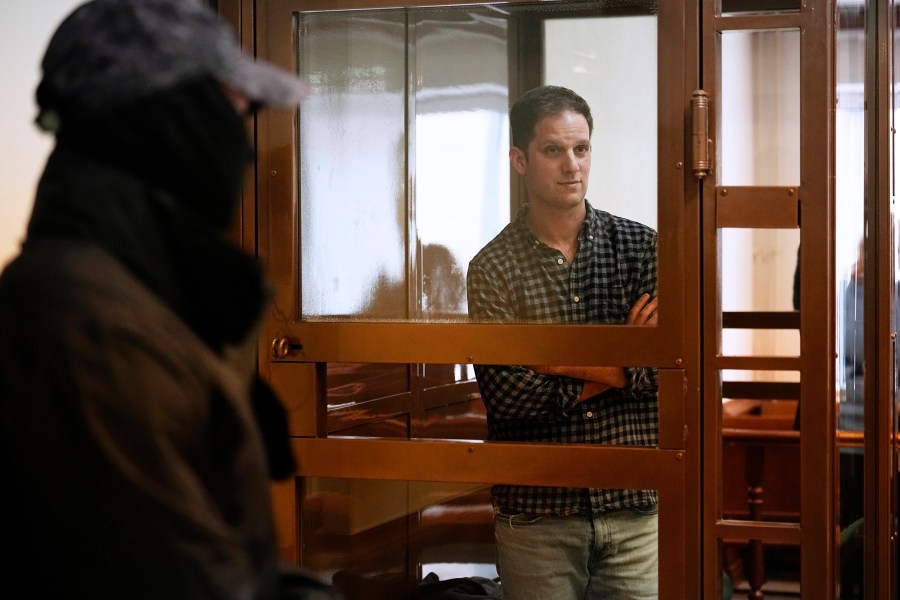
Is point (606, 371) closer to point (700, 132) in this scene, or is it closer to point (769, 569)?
point (700, 132)

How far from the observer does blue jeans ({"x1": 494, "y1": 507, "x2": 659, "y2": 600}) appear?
220cm

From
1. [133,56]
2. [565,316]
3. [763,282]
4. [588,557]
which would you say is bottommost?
[588,557]

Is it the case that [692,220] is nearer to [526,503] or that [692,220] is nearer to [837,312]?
[837,312]

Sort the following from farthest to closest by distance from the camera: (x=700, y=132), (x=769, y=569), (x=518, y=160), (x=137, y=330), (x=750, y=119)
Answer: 1. (x=750, y=119)
2. (x=769, y=569)
3. (x=518, y=160)
4. (x=700, y=132)
5. (x=137, y=330)

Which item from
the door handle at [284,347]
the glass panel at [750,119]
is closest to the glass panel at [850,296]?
the door handle at [284,347]

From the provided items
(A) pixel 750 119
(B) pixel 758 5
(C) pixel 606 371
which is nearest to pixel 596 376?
(C) pixel 606 371

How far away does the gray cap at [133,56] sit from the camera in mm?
1007

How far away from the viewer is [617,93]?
7.06 feet

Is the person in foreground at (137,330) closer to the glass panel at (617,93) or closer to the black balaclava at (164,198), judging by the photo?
the black balaclava at (164,198)

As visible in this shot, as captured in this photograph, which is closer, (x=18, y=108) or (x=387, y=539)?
(x=18, y=108)

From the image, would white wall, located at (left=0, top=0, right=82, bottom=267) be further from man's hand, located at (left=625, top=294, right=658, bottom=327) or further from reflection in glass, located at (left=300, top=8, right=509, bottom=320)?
man's hand, located at (left=625, top=294, right=658, bottom=327)

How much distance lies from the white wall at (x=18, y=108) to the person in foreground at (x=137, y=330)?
942 millimetres

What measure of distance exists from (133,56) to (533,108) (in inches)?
49.8

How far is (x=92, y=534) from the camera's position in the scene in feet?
3.02
